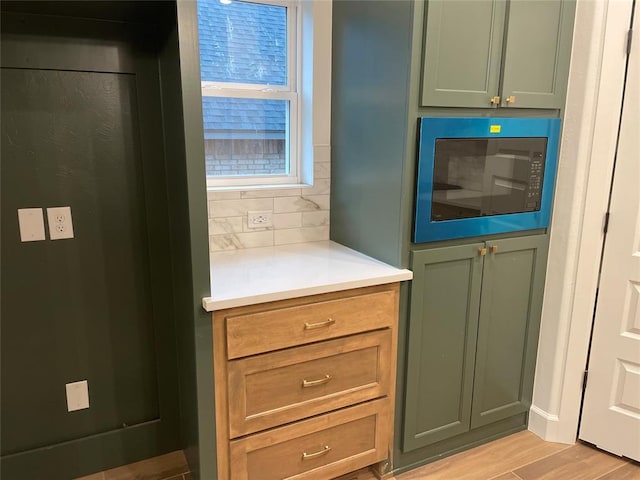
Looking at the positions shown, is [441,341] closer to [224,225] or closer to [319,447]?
[319,447]

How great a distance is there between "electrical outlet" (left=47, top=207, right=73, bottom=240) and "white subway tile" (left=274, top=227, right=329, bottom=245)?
860 millimetres

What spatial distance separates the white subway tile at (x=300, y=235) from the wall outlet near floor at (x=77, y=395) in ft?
3.33

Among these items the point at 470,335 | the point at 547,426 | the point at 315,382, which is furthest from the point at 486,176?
the point at 547,426

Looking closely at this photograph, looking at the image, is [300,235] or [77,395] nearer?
[77,395]

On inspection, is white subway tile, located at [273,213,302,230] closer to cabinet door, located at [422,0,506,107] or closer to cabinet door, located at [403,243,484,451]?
cabinet door, located at [403,243,484,451]

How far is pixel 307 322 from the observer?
1.77 metres

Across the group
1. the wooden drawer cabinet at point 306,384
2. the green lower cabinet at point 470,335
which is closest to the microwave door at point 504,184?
the green lower cabinet at point 470,335

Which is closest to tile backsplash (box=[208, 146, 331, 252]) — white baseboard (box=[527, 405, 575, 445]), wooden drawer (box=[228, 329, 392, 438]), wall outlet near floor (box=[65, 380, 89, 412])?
wooden drawer (box=[228, 329, 392, 438])

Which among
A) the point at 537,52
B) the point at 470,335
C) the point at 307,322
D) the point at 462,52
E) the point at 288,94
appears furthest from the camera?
the point at 288,94

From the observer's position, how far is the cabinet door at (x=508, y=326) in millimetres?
2158

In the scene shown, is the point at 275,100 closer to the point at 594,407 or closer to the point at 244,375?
the point at 244,375

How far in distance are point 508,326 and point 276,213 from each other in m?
1.17

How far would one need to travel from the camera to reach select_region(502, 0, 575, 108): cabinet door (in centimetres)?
195

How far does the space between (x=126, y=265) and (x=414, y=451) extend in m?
1.47
